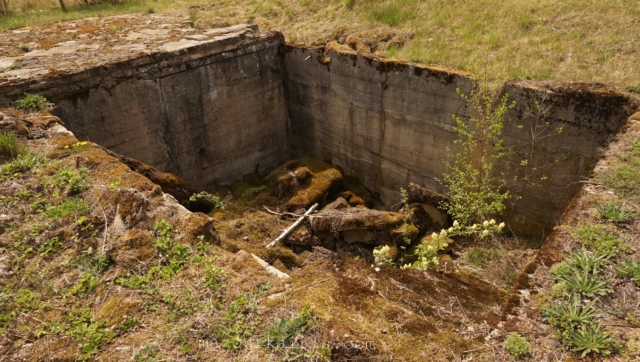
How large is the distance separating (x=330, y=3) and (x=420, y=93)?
456 centimetres

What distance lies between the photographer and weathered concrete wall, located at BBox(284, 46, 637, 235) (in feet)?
20.6

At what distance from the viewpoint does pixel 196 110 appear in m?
8.51

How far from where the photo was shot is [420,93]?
25.1 feet

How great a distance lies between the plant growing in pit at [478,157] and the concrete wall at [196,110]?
4.04 meters

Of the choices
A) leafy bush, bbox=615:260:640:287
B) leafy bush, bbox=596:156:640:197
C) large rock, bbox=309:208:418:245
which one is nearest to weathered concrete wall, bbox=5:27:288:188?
large rock, bbox=309:208:418:245

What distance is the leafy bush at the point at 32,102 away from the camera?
653 centimetres

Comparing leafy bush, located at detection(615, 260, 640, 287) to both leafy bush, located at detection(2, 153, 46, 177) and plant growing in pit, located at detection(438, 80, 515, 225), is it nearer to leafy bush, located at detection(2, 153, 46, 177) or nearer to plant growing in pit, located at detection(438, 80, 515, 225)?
plant growing in pit, located at detection(438, 80, 515, 225)


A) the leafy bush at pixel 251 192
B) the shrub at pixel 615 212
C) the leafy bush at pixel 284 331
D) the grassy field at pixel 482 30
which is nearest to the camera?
the leafy bush at pixel 284 331

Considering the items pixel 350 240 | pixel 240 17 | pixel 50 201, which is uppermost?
pixel 240 17

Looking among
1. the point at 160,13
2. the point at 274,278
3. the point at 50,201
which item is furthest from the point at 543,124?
the point at 160,13

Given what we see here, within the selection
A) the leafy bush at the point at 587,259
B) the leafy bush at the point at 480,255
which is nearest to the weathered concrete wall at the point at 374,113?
the leafy bush at the point at 480,255

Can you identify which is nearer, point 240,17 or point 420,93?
point 420,93

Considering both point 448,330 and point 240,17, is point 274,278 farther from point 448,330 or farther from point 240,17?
point 240,17

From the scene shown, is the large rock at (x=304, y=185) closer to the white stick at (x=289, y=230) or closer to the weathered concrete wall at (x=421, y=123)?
the white stick at (x=289, y=230)
